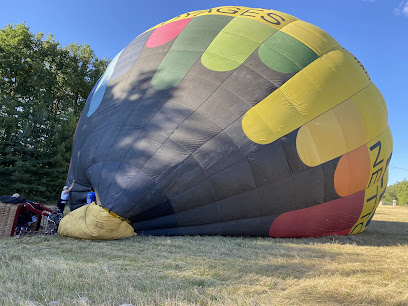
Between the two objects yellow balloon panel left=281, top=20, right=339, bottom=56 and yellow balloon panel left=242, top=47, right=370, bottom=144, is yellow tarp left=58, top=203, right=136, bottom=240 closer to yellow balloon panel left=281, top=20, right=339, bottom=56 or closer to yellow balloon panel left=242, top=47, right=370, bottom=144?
yellow balloon panel left=242, top=47, right=370, bottom=144

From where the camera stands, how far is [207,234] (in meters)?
4.94

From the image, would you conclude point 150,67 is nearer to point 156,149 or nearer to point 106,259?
point 156,149

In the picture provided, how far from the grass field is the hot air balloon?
54 cm

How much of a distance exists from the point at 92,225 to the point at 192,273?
1.98 m

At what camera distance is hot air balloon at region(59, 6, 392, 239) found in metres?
4.70

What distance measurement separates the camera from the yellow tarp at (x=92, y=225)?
4.22m

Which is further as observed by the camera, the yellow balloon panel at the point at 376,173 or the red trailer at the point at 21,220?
the yellow balloon panel at the point at 376,173

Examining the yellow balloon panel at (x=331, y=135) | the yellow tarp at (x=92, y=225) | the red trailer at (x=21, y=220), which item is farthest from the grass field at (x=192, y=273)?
the yellow balloon panel at (x=331, y=135)

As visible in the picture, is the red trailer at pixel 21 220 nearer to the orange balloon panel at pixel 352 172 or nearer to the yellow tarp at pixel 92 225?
the yellow tarp at pixel 92 225

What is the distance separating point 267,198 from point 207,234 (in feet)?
3.67

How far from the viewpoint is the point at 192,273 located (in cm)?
283

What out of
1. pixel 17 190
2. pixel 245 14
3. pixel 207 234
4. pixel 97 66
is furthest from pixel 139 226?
pixel 97 66

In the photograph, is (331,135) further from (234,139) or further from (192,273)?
(192,273)

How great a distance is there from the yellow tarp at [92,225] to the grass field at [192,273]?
0.14 m
